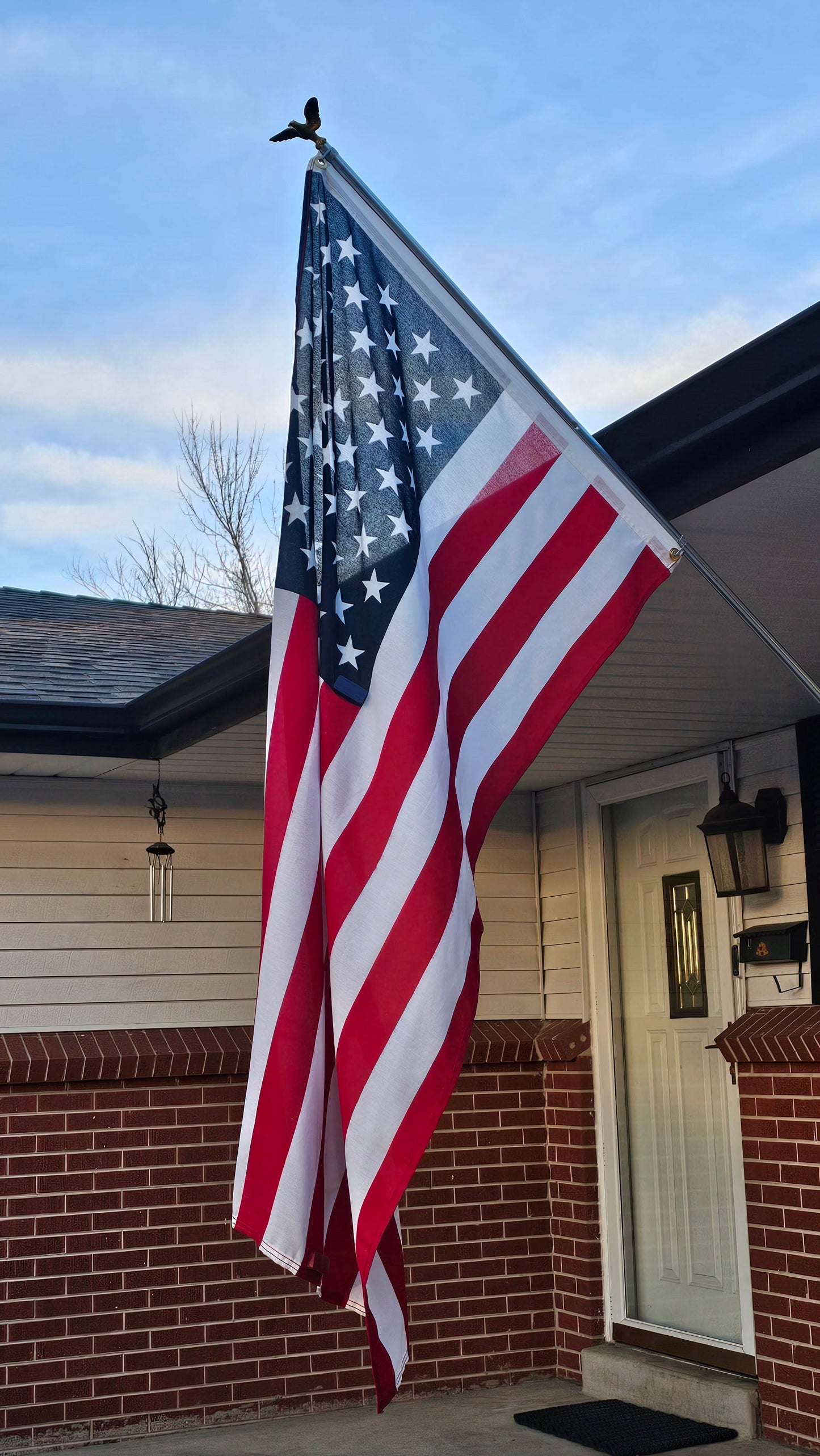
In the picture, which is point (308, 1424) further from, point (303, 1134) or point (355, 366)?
point (355, 366)

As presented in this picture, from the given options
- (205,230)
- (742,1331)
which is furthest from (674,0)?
(742,1331)

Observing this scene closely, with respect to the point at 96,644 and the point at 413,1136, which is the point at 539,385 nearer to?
the point at 413,1136

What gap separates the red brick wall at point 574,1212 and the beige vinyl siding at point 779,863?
1313mm

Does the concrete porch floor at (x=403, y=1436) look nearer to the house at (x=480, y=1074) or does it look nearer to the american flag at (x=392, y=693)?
the house at (x=480, y=1074)

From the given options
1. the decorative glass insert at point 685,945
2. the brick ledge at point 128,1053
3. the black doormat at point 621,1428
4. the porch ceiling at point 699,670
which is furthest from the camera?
the decorative glass insert at point 685,945

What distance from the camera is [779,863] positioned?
582 cm

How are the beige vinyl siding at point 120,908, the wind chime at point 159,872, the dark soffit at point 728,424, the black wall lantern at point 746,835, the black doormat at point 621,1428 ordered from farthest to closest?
the wind chime at point 159,872, the beige vinyl siding at point 120,908, the black wall lantern at point 746,835, the black doormat at point 621,1428, the dark soffit at point 728,424

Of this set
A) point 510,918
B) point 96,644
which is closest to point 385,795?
point 510,918

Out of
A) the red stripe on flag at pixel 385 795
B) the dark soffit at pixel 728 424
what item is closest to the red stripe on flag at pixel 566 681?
the red stripe on flag at pixel 385 795

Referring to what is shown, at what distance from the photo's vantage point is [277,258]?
2525 cm

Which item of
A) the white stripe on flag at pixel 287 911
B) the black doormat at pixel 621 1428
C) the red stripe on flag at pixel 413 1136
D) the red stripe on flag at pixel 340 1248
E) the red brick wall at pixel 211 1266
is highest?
the white stripe on flag at pixel 287 911

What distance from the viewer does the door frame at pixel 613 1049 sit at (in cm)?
598

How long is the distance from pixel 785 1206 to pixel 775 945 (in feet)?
A: 3.33

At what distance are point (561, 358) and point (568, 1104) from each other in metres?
24.4
